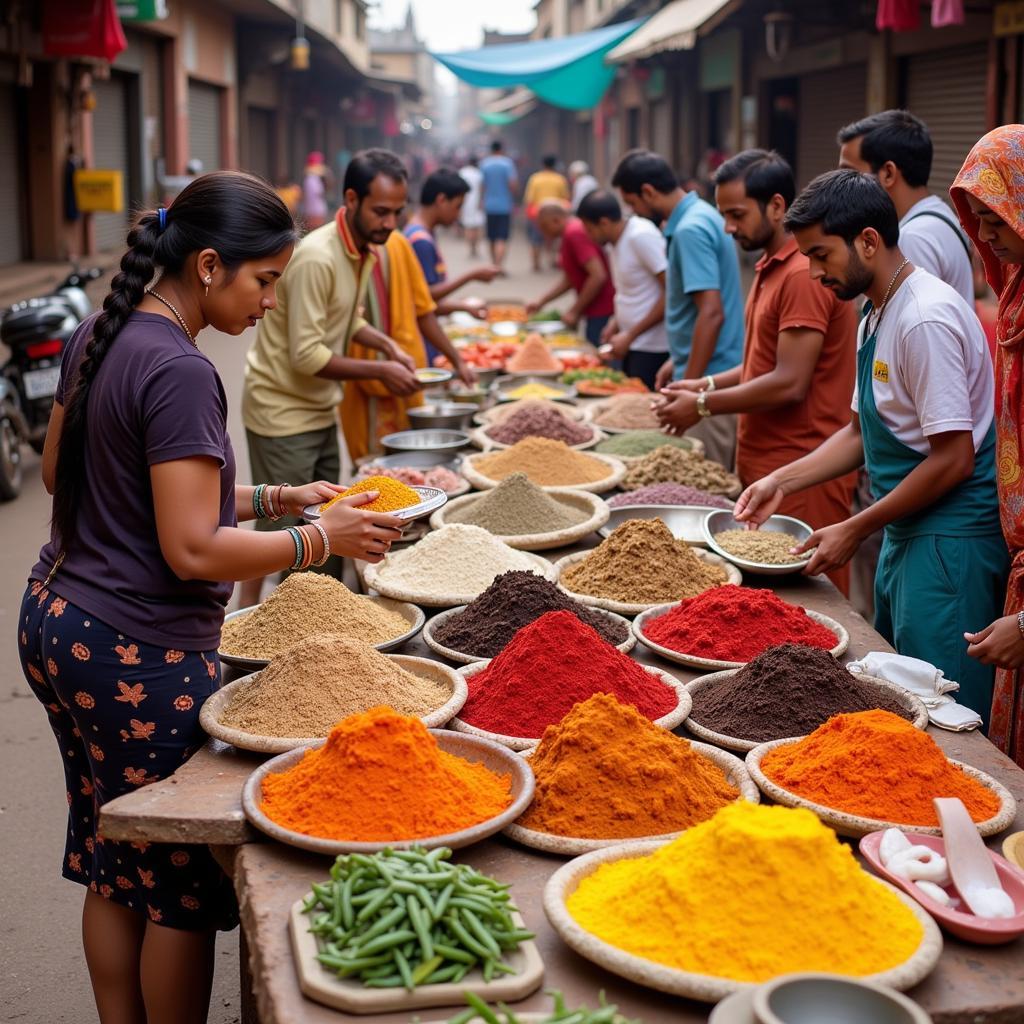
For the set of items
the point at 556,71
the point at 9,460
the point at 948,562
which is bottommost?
the point at 9,460

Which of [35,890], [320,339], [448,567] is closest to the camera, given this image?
[448,567]

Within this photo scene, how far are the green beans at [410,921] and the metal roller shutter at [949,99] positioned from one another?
27.3ft

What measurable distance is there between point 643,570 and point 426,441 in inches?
73.7

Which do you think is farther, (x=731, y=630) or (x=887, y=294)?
(x=887, y=294)

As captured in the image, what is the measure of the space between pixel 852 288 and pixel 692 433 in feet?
8.13

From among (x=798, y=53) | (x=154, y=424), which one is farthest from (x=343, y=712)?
(x=798, y=53)

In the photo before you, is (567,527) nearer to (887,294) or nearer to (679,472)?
(679,472)

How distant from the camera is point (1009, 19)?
307 inches

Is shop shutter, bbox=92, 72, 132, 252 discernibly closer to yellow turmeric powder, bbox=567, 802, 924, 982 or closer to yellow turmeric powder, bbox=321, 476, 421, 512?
yellow turmeric powder, bbox=321, 476, 421, 512

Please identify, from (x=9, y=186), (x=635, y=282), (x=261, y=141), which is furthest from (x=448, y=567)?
(x=261, y=141)

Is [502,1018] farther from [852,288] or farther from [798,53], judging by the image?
[798,53]

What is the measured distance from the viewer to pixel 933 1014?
150 centimetres

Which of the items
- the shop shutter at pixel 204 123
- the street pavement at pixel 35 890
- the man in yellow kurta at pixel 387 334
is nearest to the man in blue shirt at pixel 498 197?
the shop shutter at pixel 204 123

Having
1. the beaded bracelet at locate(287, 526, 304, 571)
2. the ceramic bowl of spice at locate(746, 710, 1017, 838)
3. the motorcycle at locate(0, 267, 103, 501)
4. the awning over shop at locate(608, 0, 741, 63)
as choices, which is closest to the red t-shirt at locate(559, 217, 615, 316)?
the motorcycle at locate(0, 267, 103, 501)
